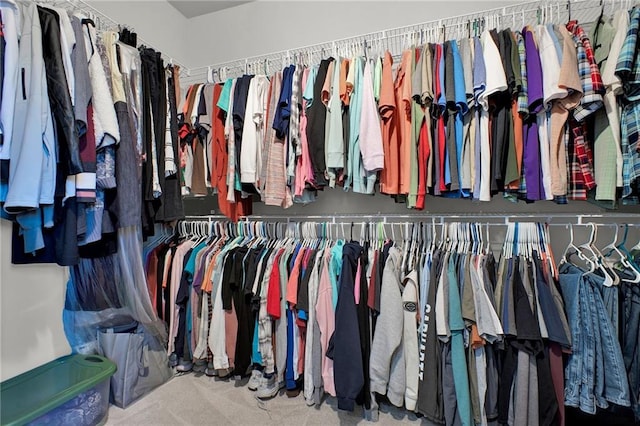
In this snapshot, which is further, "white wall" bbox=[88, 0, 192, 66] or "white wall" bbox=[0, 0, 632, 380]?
"white wall" bbox=[88, 0, 192, 66]

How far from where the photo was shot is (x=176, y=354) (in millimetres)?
2008

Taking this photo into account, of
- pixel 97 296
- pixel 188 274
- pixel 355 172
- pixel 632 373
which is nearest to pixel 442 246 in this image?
pixel 355 172

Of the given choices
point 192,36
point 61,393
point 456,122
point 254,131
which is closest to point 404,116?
point 456,122

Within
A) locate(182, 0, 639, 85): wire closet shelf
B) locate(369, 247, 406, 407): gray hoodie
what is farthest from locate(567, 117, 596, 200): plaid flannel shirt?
locate(369, 247, 406, 407): gray hoodie

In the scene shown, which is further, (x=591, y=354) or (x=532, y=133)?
(x=532, y=133)

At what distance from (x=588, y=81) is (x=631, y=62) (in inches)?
5.3

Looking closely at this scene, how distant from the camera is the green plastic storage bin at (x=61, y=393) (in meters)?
1.20

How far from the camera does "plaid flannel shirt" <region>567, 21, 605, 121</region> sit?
119 cm

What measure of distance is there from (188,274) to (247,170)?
0.83 meters

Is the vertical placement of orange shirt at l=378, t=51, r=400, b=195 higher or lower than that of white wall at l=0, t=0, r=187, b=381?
higher

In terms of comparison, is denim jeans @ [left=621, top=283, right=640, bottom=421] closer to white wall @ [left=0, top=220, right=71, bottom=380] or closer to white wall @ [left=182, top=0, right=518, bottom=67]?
white wall @ [left=182, top=0, right=518, bottom=67]

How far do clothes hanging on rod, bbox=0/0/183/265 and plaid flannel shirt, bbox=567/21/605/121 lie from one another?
1.98m

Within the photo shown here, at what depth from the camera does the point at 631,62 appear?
1145 millimetres

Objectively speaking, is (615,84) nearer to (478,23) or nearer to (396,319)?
(478,23)
